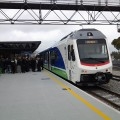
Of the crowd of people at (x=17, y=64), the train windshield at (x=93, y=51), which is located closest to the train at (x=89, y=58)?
the train windshield at (x=93, y=51)

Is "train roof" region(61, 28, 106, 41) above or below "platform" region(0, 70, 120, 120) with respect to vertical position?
above

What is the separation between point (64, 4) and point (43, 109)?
68.1 feet

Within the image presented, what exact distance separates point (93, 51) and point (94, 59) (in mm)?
598

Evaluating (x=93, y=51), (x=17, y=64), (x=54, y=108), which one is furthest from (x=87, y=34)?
(x=17, y=64)

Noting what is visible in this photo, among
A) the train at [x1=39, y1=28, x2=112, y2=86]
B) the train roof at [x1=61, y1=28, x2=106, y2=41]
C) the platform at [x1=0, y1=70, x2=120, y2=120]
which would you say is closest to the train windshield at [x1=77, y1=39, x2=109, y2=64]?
the train at [x1=39, y1=28, x2=112, y2=86]

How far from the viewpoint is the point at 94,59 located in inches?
751

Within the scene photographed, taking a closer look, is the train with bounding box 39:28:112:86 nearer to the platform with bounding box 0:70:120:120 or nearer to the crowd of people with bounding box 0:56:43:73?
the platform with bounding box 0:70:120:120

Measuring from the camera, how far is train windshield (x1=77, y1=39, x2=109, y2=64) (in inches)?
750

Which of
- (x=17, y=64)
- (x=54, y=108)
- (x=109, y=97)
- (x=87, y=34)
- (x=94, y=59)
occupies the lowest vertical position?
(x=109, y=97)

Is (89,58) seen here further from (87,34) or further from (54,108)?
(54,108)

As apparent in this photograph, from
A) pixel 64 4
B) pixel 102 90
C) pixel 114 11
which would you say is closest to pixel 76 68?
pixel 102 90

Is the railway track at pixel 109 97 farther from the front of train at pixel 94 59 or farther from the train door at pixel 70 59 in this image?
the train door at pixel 70 59

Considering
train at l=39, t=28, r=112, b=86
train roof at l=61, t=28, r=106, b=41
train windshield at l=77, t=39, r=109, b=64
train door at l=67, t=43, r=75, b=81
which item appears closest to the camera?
train at l=39, t=28, r=112, b=86

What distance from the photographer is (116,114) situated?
29.9ft
